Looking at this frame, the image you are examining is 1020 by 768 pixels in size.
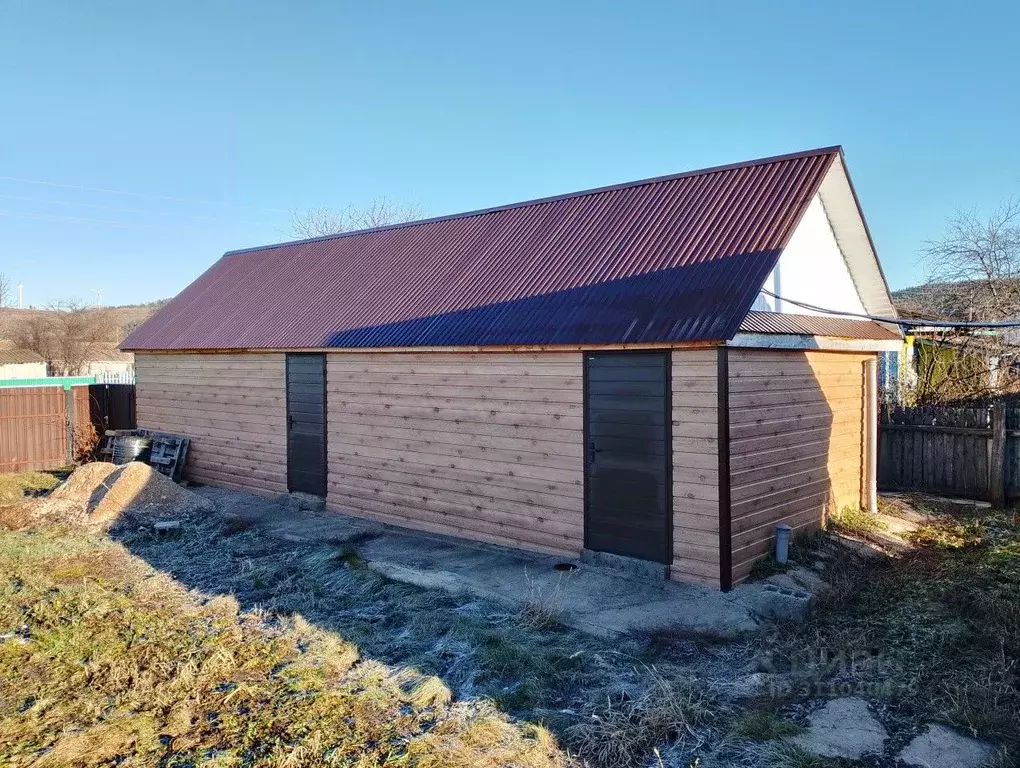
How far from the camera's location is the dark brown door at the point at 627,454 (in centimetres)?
779

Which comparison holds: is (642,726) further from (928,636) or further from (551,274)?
(551,274)

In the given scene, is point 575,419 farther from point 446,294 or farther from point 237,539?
point 237,539

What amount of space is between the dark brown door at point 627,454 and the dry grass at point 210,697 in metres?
3.26

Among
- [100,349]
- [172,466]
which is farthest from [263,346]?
[100,349]

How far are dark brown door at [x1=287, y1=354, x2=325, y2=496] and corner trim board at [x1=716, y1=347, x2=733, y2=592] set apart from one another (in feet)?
21.4

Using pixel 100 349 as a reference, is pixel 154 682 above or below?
below

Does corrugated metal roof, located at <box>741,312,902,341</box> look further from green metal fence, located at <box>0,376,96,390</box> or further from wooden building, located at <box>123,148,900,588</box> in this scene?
green metal fence, located at <box>0,376,96,390</box>

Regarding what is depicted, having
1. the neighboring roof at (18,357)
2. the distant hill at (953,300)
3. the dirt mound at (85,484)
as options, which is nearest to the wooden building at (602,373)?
the dirt mound at (85,484)

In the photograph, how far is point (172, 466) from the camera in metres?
13.9

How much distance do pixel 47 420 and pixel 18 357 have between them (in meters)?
23.0

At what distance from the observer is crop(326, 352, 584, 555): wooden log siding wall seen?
8703mm

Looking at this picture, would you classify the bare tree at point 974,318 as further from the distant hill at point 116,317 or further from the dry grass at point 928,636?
the distant hill at point 116,317

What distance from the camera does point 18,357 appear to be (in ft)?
115

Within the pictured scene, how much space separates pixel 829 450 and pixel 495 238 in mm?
5713
